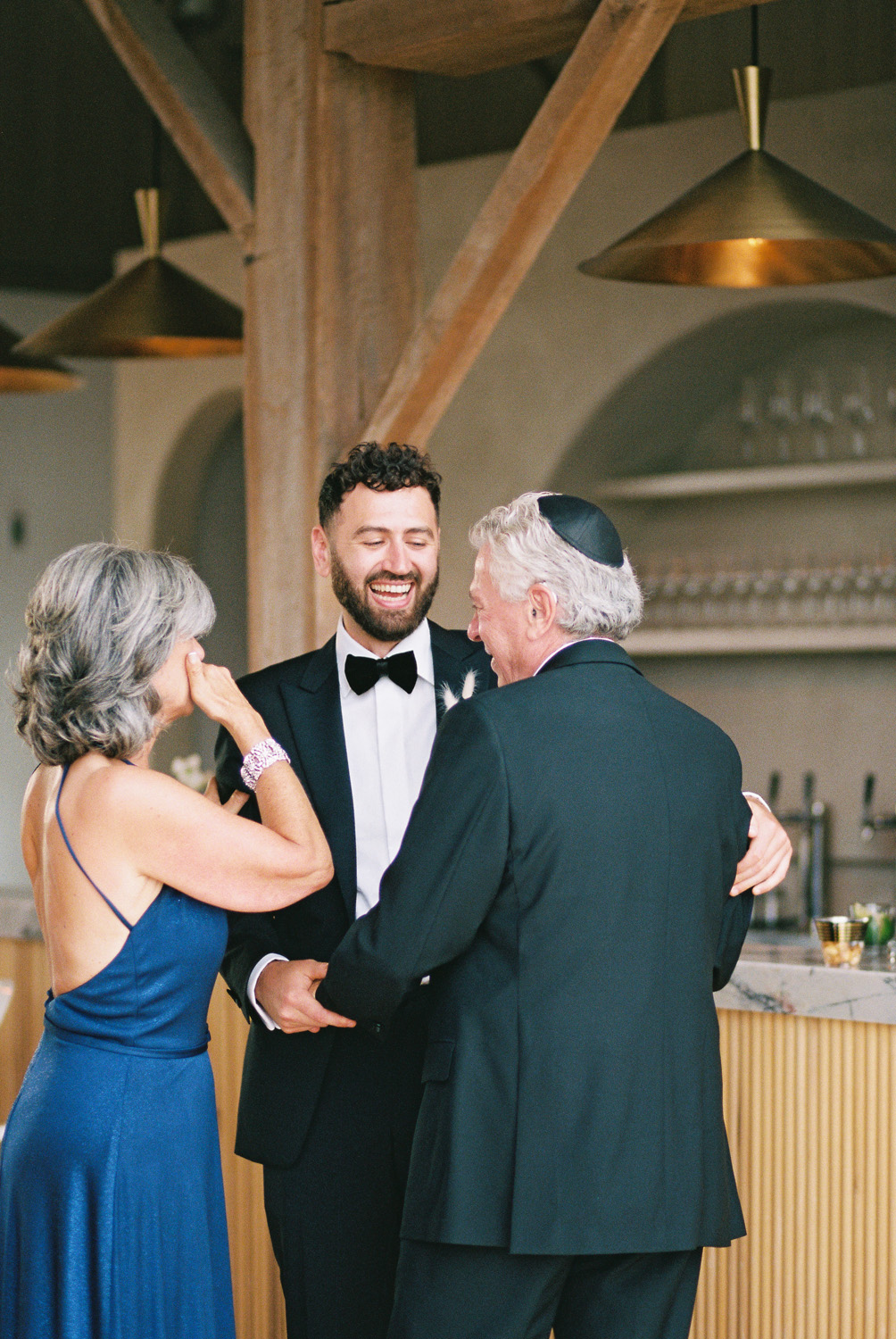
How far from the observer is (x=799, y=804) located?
5.72 m

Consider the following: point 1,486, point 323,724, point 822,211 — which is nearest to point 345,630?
point 323,724

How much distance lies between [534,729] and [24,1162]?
0.90 meters

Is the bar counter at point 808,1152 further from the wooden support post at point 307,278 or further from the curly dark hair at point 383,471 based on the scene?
the wooden support post at point 307,278

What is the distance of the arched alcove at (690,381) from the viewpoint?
17.7 ft

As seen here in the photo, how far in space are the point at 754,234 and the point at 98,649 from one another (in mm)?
1523

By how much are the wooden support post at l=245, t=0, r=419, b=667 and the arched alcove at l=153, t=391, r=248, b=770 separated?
10.1 feet

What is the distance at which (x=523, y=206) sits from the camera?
3.20 metres

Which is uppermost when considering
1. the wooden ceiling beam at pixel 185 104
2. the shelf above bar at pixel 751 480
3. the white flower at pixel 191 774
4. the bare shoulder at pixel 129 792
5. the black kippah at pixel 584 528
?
the wooden ceiling beam at pixel 185 104

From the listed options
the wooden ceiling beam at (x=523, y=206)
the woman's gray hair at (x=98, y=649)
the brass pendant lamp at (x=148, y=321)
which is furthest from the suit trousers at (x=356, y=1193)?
the brass pendant lamp at (x=148, y=321)

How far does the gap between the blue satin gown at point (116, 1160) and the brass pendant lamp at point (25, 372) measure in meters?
2.98

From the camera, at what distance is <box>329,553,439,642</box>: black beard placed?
95.9 inches

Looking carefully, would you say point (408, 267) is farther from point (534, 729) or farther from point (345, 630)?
point (534, 729)

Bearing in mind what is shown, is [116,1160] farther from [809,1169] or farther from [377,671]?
[809,1169]

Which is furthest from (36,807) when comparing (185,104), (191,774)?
(191,774)
